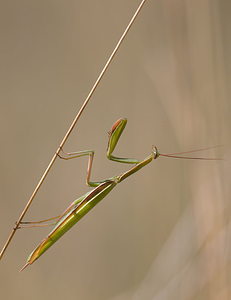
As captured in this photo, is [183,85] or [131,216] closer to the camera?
[183,85]

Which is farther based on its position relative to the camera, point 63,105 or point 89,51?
point 63,105

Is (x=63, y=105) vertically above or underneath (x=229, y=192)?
above

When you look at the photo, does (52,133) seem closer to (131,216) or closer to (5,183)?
(5,183)

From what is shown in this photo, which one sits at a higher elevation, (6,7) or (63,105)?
(6,7)

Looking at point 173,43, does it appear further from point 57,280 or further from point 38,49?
point 57,280

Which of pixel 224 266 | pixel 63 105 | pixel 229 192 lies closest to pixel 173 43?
pixel 229 192

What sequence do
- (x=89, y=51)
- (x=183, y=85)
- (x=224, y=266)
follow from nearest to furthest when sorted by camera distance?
(x=224, y=266)
(x=183, y=85)
(x=89, y=51)

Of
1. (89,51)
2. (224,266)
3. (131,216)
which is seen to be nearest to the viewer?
(224,266)

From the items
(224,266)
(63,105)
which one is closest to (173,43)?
(224,266)

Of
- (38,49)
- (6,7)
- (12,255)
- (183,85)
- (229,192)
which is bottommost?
(12,255)
